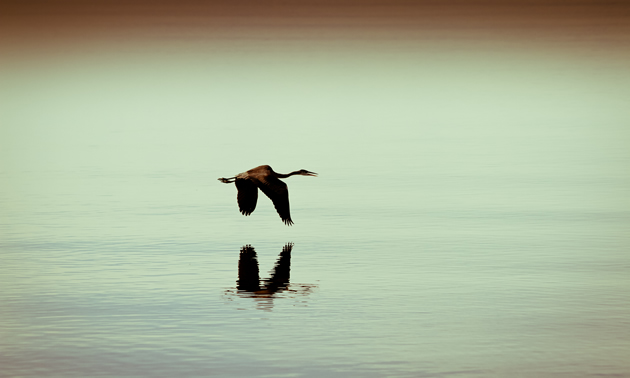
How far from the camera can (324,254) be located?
3281 cm

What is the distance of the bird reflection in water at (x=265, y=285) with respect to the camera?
1040 inches

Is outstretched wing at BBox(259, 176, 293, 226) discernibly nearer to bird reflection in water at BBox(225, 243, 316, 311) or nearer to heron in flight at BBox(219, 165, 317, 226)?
heron in flight at BBox(219, 165, 317, 226)

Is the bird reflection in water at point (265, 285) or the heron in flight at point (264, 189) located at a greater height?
the heron in flight at point (264, 189)

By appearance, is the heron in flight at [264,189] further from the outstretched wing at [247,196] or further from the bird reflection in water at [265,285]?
the bird reflection in water at [265,285]

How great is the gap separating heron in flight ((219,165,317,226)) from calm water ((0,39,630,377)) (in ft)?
3.84

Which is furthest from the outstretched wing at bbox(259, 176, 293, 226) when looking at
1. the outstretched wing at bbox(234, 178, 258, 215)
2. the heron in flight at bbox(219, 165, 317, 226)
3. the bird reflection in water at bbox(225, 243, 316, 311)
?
the outstretched wing at bbox(234, 178, 258, 215)

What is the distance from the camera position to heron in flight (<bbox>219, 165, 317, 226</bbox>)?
31.4m

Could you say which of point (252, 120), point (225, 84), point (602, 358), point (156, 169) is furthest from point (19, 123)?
point (602, 358)

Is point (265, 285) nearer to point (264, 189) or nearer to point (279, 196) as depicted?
point (279, 196)

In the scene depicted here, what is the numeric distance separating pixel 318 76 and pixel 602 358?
140661mm

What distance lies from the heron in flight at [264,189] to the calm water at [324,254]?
3.84 ft

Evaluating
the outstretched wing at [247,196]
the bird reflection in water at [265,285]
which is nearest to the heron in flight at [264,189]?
the outstretched wing at [247,196]

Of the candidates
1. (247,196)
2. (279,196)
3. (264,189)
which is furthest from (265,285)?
(247,196)

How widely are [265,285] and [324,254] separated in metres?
5.37
